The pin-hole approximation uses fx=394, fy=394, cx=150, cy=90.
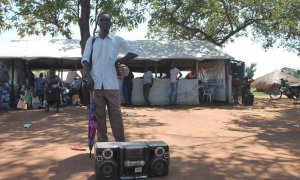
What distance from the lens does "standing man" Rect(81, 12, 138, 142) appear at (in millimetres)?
5172

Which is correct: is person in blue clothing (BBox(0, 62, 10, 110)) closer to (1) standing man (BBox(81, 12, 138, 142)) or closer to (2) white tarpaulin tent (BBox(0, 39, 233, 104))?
(2) white tarpaulin tent (BBox(0, 39, 233, 104))

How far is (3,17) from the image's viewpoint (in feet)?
57.0

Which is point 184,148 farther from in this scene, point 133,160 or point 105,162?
point 105,162

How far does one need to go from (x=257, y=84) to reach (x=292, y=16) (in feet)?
74.2

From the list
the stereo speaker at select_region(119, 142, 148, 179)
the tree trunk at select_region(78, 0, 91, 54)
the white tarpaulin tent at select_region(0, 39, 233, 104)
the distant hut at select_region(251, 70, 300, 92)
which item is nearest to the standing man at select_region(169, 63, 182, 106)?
the white tarpaulin tent at select_region(0, 39, 233, 104)

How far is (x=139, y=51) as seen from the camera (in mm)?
17594

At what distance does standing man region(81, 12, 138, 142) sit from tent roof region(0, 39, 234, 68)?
417 inches

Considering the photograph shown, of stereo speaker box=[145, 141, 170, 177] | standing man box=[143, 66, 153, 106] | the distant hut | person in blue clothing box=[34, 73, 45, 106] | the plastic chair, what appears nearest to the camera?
stereo speaker box=[145, 141, 170, 177]

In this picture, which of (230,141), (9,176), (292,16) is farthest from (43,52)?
(292,16)

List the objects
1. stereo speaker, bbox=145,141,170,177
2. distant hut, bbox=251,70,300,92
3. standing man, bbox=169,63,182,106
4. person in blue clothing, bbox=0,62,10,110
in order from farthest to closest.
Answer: distant hut, bbox=251,70,300,92
standing man, bbox=169,63,182,106
person in blue clothing, bbox=0,62,10,110
stereo speaker, bbox=145,141,170,177

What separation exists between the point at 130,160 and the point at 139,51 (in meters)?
13.5

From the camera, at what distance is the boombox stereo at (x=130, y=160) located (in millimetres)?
4211

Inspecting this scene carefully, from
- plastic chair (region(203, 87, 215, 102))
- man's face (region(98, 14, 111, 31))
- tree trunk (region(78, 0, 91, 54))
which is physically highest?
tree trunk (region(78, 0, 91, 54))

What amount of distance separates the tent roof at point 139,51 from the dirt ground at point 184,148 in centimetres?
587
